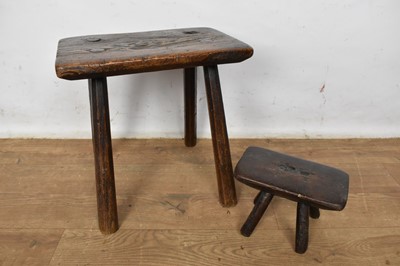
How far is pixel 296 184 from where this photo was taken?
3.29ft

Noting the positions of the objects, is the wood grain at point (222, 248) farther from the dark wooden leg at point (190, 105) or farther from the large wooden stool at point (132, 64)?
the dark wooden leg at point (190, 105)

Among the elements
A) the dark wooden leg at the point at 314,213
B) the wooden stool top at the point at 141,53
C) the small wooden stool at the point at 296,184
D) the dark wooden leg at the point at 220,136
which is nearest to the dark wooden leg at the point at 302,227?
the small wooden stool at the point at 296,184

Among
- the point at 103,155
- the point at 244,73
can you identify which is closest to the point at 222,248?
the point at 103,155

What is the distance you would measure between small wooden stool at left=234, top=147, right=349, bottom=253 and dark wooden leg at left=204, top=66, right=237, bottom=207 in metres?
0.11

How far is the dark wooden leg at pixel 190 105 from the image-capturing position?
149 cm

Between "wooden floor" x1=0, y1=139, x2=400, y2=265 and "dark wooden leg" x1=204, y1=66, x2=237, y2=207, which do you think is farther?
"dark wooden leg" x1=204, y1=66, x2=237, y2=207

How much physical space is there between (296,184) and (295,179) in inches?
1.0

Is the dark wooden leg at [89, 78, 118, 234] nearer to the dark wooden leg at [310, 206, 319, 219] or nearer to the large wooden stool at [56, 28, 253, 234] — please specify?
the large wooden stool at [56, 28, 253, 234]

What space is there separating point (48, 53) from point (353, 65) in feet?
4.74

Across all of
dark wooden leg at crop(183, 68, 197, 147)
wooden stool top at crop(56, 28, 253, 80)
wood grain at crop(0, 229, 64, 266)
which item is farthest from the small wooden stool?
wood grain at crop(0, 229, 64, 266)

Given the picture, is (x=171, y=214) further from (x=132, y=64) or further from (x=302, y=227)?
(x=132, y=64)

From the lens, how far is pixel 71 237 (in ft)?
3.65

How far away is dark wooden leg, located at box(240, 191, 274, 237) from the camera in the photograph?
106cm

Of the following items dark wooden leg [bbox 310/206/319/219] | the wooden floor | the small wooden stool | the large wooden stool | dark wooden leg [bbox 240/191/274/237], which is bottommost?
the wooden floor
